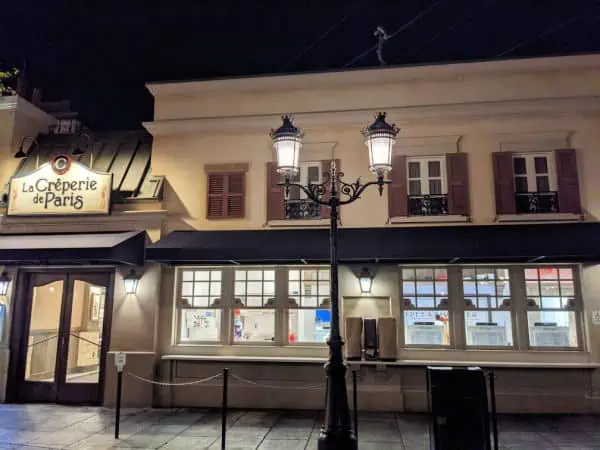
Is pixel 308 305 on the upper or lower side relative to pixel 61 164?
lower

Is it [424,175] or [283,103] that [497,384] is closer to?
[424,175]

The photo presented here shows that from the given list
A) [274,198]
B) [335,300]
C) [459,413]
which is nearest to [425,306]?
[459,413]

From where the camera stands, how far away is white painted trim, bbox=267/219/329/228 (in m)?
9.95

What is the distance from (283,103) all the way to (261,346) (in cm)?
548

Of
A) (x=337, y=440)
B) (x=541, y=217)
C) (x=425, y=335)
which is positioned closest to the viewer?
(x=337, y=440)

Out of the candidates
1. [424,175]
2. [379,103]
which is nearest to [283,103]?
[379,103]

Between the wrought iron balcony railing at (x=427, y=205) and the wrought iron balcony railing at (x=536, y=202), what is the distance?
1.49 m

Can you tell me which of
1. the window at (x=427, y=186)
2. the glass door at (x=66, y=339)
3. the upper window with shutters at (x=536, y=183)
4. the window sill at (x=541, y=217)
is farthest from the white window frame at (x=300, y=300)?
the glass door at (x=66, y=339)

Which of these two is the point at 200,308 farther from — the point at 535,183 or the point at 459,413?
the point at 535,183

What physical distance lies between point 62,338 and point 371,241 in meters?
7.20

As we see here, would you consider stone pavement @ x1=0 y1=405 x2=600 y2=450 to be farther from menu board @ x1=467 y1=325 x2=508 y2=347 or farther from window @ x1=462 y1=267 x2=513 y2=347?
window @ x1=462 y1=267 x2=513 y2=347

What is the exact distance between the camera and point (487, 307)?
9742 millimetres

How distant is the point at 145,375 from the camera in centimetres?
988

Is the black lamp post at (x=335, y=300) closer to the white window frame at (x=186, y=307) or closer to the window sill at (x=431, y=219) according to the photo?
the window sill at (x=431, y=219)
